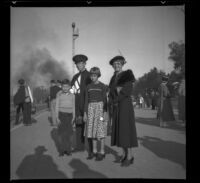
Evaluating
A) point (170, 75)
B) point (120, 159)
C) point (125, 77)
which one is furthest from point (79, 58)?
point (120, 159)

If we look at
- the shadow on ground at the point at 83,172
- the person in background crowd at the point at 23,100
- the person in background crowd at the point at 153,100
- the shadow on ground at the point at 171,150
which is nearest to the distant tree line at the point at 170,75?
the person in background crowd at the point at 153,100

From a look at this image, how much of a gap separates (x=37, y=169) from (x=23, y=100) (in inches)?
52.1

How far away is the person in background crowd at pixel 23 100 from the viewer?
22.5ft

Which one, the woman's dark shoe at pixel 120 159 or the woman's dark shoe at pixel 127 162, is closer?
the woman's dark shoe at pixel 127 162

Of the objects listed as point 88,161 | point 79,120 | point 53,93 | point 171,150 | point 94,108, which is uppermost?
point 53,93

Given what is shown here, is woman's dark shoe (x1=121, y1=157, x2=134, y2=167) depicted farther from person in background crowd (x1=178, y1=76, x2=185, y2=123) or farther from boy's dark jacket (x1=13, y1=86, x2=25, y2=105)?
boy's dark jacket (x1=13, y1=86, x2=25, y2=105)

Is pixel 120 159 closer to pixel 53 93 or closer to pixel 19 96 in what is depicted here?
pixel 53 93

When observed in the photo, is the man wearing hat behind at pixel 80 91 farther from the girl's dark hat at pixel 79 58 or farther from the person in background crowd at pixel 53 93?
Result: the person in background crowd at pixel 53 93

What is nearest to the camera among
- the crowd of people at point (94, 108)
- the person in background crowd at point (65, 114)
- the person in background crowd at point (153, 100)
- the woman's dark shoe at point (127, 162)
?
the woman's dark shoe at point (127, 162)

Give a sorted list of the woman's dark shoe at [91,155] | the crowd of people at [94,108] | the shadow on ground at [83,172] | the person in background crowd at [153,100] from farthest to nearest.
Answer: the person in background crowd at [153,100], the woman's dark shoe at [91,155], the crowd of people at [94,108], the shadow on ground at [83,172]

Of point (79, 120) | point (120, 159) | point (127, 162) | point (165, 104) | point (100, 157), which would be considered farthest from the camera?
point (79, 120)

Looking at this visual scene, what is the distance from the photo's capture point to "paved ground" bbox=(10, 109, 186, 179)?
6.54 m

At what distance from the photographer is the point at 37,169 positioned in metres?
6.63

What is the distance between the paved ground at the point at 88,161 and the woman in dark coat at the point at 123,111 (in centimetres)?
22
